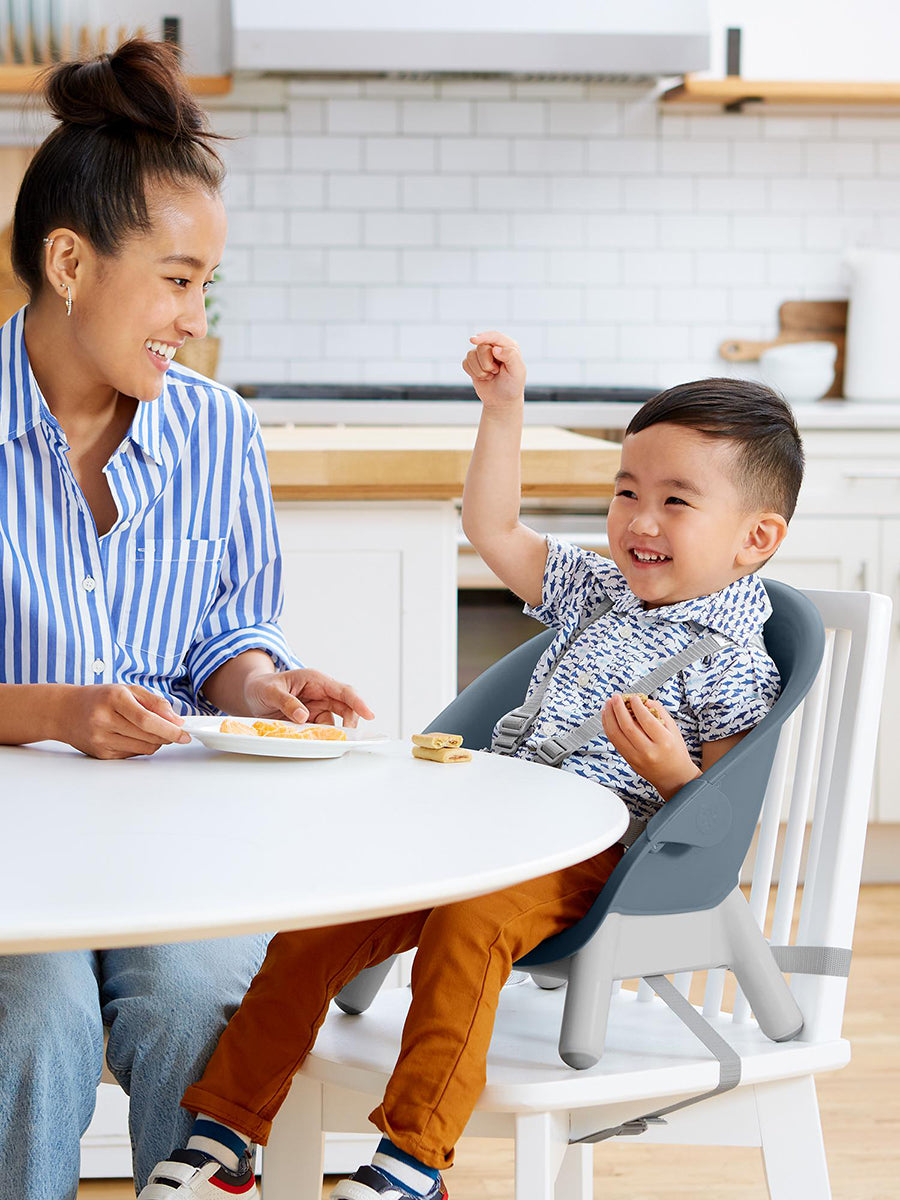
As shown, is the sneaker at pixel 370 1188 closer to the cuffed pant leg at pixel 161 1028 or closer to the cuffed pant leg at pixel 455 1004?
the cuffed pant leg at pixel 455 1004

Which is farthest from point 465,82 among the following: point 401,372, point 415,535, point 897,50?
point 415,535

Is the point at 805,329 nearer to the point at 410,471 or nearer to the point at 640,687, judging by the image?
the point at 410,471

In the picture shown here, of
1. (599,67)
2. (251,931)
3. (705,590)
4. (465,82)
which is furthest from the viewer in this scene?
(465,82)

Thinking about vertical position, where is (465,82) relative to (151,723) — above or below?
above

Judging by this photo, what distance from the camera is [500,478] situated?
1.57 metres

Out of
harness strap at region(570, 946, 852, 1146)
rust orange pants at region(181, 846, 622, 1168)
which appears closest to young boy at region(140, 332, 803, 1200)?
rust orange pants at region(181, 846, 622, 1168)

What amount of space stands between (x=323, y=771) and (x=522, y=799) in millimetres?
177

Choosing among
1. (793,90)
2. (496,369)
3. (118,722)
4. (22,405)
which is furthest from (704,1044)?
(793,90)

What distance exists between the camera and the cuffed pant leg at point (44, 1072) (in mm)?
1117

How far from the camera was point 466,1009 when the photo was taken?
1.15 meters

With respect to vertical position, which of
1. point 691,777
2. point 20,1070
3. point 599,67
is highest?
point 599,67

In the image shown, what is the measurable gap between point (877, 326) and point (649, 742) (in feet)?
11.4

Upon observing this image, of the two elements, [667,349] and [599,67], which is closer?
[599,67]

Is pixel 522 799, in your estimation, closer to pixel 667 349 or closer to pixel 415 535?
pixel 415 535
